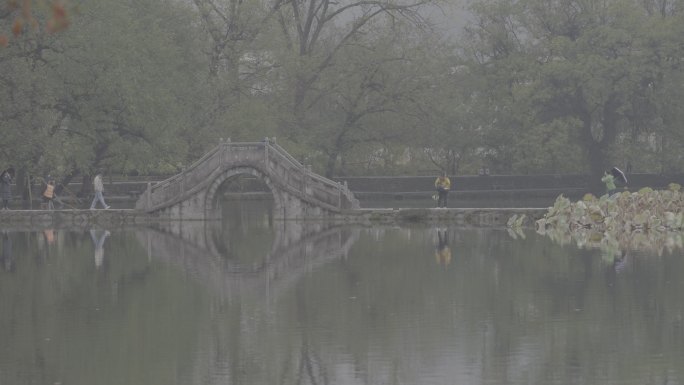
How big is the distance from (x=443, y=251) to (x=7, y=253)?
10884mm

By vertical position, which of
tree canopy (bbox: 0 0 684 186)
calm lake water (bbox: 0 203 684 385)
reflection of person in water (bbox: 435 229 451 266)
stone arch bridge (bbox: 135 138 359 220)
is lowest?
calm lake water (bbox: 0 203 684 385)

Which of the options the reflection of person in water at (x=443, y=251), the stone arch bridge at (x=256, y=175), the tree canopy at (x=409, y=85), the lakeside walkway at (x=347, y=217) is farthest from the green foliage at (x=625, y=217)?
the tree canopy at (x=409, y=85)

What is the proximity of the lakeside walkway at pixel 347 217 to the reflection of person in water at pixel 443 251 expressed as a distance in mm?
6284

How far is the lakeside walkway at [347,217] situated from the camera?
46.2m

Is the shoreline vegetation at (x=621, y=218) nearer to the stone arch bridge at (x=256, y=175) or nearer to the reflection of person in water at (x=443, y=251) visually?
the reflection of person in water at (x=443, y=251)

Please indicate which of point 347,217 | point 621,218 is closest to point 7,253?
point 347,217

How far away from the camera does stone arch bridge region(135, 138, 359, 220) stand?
4719 centimetres

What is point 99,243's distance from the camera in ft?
122

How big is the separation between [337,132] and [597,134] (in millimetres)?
16691

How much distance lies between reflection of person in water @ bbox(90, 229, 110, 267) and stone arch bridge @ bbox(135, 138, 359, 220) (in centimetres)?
464

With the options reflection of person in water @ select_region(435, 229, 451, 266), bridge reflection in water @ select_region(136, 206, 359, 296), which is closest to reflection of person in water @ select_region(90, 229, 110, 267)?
bridge reflection in water @ select_region(136, 206, 359, 296)

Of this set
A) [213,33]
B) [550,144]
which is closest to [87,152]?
[213,33]

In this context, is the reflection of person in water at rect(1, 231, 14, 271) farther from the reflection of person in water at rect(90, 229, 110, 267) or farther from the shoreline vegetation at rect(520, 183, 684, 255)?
the shoreline vegetation at rect(520, 183, 684, 255)

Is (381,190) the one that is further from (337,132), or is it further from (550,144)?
(550,144)
